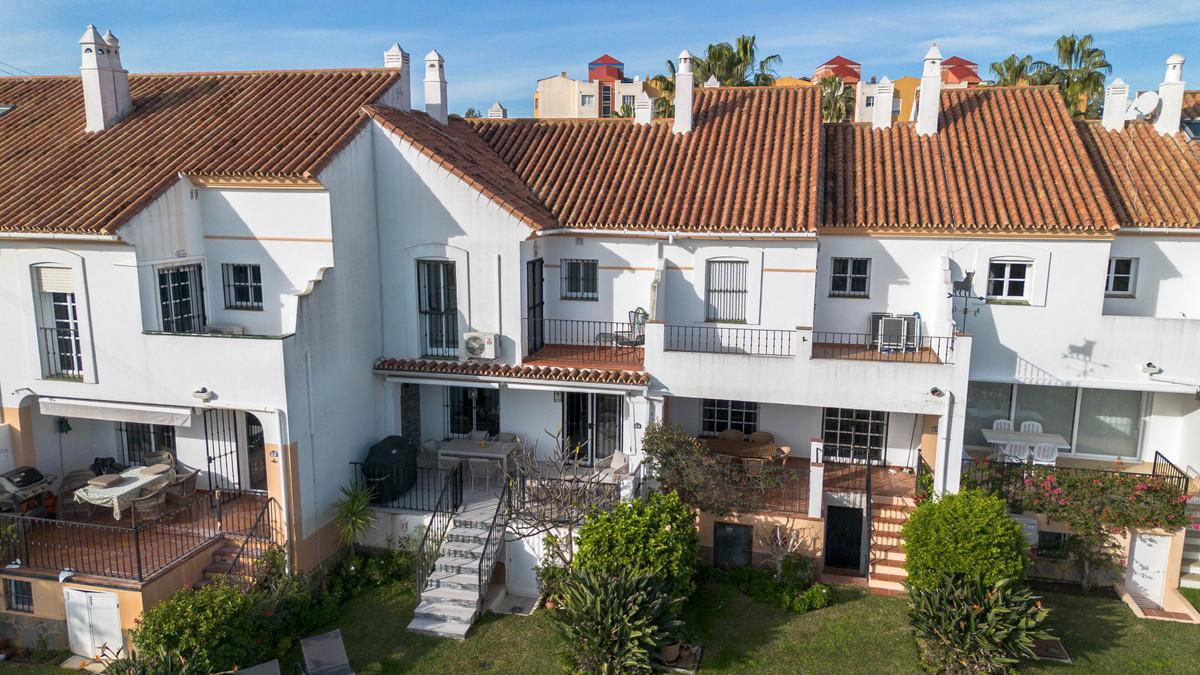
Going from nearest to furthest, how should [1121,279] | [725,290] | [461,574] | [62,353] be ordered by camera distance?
1. [461,574]
2. [62,353]
3. [725,290]
4. [1121,279]

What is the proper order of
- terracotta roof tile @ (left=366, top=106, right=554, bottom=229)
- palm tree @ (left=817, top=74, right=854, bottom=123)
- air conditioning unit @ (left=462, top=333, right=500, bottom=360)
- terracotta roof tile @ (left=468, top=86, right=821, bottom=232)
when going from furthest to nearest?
palm tree @ (left=817, top=74, right=854, bottom=123), terracotta roof tile @ (left=468, top=86, right=821, bottom=232), air conditioning unit @ (left=462, top=333, right=500, bottom=360), terracotta roof tile @ (left=366, top=106, right=554, bottom=229)

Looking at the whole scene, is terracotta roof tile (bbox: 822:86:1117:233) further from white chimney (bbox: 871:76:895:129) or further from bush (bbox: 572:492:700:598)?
bush (bbox: 572:492:700:598)

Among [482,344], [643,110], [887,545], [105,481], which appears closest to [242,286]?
[105,481]

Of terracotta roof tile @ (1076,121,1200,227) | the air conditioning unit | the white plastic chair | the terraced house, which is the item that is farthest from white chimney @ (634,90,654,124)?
the white plastic chair

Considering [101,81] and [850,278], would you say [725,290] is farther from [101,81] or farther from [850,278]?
[101,81]

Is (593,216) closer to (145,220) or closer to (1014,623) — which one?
(145,220)

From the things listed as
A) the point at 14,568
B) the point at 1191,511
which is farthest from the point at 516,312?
the point at 1191,511

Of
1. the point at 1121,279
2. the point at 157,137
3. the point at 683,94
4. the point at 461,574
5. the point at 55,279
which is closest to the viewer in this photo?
the point at 461,574
